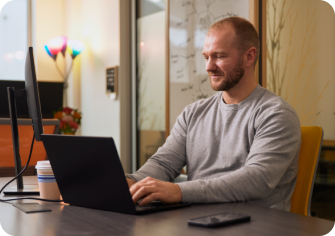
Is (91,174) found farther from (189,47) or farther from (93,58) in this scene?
(93,58)

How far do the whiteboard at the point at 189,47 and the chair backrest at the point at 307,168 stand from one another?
140 cm

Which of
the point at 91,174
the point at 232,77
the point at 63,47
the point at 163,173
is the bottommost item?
the point at 163,173

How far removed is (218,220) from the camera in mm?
765

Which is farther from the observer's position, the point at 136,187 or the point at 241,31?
the point at 241,31

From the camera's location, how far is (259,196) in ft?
3.51

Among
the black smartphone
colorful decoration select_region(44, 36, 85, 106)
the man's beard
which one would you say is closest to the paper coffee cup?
the black smartphone

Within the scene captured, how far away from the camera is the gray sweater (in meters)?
1.04

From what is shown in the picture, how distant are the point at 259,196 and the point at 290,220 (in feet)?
0.90

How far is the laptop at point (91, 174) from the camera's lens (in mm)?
847

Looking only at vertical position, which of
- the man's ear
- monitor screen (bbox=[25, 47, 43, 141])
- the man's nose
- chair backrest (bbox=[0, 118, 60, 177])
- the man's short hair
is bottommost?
chair backrest (bbox=[0, 118, 60, 177])

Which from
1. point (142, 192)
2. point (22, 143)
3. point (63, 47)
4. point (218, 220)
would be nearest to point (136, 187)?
point (142, 192)

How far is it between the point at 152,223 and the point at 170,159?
0.68 m

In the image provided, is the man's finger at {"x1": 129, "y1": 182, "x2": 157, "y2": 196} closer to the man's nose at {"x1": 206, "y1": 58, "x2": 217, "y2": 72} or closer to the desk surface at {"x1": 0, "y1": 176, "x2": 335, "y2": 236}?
the desk surface at {"x1": 0, "y1": 176, "x2": 335, "y2": 236}

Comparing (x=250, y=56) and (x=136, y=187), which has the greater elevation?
(x=250, y=56)
